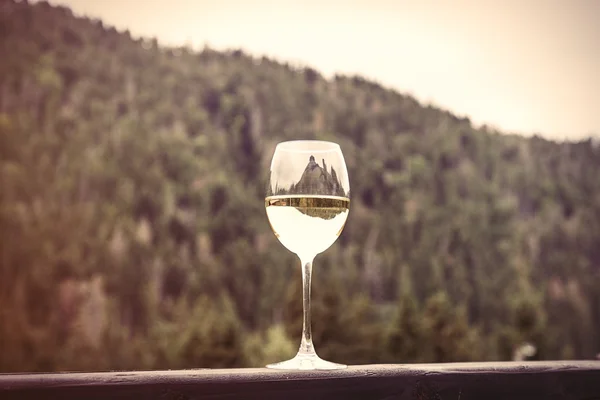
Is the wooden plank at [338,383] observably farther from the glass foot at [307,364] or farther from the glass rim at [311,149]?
the glass rim at [311,149]

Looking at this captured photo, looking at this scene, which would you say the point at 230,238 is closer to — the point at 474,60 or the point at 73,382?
the point at 474,60

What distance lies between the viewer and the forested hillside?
34.1 meters

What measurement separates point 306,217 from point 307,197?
29 mm

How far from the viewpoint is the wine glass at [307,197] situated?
0.99 metres

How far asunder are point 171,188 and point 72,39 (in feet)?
37.8

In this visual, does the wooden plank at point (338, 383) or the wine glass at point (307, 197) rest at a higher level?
the wine glass at point (307, 197)

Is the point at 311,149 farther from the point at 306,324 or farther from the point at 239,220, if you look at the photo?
the point at 239,220

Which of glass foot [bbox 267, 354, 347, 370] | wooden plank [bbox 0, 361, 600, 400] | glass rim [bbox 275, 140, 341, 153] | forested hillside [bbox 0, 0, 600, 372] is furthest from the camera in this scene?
forested hillside [bbox 0, 0, 600, 372]

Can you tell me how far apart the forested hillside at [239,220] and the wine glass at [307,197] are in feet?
99.4

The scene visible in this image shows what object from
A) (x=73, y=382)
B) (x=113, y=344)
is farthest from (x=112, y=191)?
(x=73, y=382)

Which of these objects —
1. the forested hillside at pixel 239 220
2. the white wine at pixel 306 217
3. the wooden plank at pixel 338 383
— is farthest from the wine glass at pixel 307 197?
the forested hillside at pixel 239 220

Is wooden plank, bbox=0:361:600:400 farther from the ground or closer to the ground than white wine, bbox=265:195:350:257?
closer to the ground

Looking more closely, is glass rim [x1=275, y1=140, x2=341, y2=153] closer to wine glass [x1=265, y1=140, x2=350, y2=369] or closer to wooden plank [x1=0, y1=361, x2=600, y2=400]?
wine glass [x1=265, y1=140, x2=350, y2=369]

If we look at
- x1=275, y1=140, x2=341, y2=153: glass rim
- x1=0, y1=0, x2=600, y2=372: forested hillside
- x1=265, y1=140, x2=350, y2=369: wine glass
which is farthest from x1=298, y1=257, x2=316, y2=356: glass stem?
x1=0, y1=0, x2=600, y2=372: forested hillside
